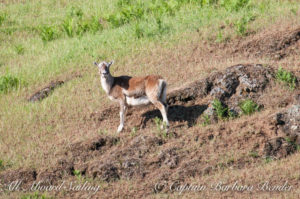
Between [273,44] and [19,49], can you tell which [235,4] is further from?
[19,49]

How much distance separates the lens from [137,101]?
1476 cm

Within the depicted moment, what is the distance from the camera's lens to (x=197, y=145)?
1413 cm

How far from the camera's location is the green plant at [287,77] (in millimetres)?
15695

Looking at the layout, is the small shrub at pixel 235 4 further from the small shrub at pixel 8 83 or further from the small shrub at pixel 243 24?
the small shrub at pixel 8 83

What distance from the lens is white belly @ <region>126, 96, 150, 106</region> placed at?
14.6 m

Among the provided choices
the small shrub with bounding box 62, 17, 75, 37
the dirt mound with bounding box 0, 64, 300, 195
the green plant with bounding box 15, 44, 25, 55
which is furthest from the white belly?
the small shrub with bounding box 62, 17, 75, 37

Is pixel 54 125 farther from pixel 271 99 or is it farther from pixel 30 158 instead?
pixel 271 99

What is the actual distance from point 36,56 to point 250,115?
1003 cm

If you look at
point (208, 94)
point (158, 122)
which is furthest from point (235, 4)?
point (158, 122)

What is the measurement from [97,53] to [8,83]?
335 centimetres

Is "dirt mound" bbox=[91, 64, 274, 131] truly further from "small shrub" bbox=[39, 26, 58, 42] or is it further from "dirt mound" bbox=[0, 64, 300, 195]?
"small shrub" bbox=[39, 26, 58, 42]

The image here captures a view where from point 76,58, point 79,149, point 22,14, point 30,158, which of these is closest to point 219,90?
point 79,149

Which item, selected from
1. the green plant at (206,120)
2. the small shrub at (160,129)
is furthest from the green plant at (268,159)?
the small shrub at (160,129)

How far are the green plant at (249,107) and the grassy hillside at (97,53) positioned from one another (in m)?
1.05
